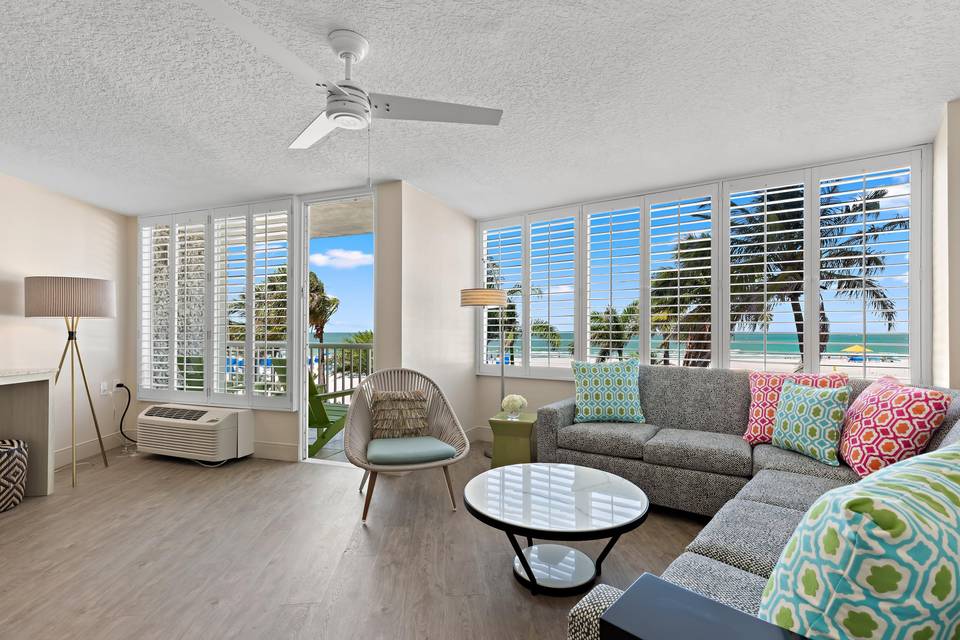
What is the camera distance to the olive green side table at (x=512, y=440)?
3.80 m

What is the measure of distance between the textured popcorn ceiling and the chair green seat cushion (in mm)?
1978

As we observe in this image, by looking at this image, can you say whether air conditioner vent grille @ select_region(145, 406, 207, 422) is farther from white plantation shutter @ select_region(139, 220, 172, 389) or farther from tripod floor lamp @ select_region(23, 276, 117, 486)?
tripod floor lamp @ select_region(23, 276, 117, 486)

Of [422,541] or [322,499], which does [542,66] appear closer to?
[422,541]

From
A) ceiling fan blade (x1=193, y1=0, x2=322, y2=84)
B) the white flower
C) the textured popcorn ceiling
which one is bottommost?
the white flower

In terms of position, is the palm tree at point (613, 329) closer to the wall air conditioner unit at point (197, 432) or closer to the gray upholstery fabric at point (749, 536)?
the gray upholstery fabric at point (749, 536)

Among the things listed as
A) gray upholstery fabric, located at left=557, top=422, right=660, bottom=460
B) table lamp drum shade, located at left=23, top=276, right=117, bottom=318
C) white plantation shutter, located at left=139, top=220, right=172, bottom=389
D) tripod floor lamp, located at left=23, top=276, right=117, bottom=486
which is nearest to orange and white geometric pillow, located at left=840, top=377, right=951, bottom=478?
gray upholstery fabric, located at left=557, top=422, right=660, bottom=460

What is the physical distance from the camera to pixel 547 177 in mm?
3730

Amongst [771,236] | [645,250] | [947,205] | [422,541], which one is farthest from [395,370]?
[947,205]

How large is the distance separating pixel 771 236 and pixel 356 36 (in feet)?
10.4

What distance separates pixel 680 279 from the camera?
3.91 metres

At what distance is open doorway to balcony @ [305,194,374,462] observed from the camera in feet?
14.9

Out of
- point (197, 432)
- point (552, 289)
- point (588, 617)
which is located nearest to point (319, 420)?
point (197, 432)

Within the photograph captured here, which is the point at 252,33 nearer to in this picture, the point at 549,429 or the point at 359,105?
the point at 359,105

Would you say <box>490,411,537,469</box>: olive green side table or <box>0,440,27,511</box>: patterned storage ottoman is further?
<box>490,411,537,469</box>: olive green side table
